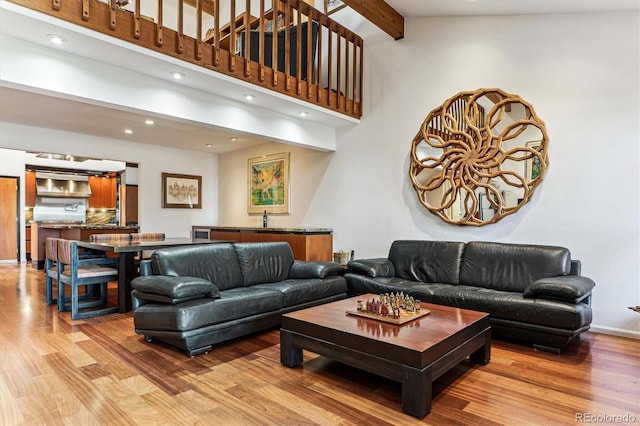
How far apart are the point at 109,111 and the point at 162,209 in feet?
9.09

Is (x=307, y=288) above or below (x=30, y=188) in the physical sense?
below

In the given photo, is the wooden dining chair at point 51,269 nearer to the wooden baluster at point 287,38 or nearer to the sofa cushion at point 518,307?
the wooden baluster at point 287,38

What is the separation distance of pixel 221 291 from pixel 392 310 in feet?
5.64

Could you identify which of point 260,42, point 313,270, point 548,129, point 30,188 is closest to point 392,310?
point 313,270

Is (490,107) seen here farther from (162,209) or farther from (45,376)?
(162,209)

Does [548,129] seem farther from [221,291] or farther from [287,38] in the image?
[221,291]

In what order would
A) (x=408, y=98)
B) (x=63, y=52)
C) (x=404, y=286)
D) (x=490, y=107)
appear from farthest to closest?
(x=408, y=98) < (x=490, y=107) < (x=404, y=286) < (x=63, y=52)

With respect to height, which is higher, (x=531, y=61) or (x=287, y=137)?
(x=531, y=61)

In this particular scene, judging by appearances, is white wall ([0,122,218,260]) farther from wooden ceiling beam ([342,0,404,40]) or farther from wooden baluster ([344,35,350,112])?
wooden ceiling beam ([342,0,404,40])

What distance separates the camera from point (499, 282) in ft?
12.4

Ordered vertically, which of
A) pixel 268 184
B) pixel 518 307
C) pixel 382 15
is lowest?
pixel 518 307

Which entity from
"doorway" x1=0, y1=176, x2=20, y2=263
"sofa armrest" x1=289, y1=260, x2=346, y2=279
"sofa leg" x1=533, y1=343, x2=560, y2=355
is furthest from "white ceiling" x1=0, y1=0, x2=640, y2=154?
"doorway" x1=0, y1=176, x2=20, y2=263

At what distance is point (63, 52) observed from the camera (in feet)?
10.3

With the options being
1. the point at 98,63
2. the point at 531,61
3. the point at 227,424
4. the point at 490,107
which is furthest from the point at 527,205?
the point at 98,63
